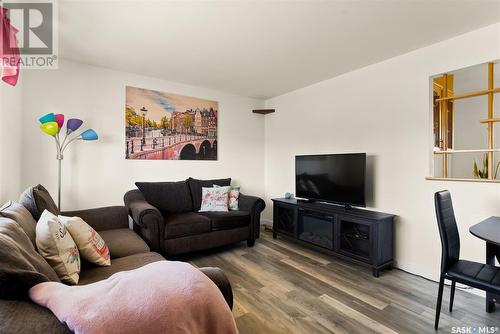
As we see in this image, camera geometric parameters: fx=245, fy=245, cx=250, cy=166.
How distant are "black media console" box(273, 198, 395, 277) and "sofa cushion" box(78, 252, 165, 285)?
6.78 feet

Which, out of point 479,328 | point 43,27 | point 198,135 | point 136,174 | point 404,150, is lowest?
point 479,328

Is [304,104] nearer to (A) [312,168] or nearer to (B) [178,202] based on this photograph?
(A) [312,168]

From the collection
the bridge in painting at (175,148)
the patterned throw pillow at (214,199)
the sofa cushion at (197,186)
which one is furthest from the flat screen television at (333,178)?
the bridge in painting at (175,148)

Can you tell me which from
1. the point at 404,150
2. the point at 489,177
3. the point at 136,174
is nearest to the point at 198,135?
the point at 136,174

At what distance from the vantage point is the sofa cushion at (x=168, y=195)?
3256 mm

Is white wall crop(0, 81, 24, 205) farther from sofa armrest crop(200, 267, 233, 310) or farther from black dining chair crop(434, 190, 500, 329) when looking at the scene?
black dining chair crop(434, 190, 500, 329)

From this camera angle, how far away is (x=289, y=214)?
362cm

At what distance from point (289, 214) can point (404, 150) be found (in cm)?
169

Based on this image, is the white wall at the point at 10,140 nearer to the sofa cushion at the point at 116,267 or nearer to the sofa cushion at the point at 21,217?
the sofa cushion at the point at 21,217

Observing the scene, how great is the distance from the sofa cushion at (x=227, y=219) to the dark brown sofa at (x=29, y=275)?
1121mm

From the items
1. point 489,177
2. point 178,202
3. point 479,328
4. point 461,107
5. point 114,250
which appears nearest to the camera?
point 479,328

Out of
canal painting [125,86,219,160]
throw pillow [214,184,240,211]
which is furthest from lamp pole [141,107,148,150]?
throw pillow [214,184,240,211]

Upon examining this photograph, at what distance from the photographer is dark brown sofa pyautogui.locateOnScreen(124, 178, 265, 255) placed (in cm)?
269

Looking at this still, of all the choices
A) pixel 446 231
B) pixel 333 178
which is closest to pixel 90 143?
pixel 333 178
